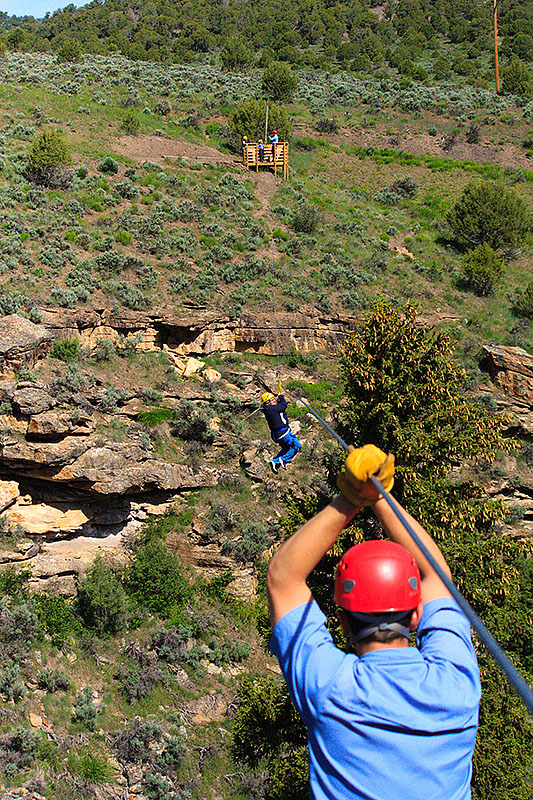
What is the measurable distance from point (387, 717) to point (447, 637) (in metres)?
0.40

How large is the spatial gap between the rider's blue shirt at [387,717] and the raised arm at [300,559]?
0.13 m

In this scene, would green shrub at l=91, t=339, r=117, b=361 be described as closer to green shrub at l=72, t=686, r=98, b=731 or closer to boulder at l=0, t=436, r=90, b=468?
boulder at l=0, t=436, r=90, b=468

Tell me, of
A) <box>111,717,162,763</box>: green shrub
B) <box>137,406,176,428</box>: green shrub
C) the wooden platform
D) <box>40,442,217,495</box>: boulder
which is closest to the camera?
<box>111,717,162,763</box>: green shrub

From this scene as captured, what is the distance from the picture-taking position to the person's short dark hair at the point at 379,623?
203 centimetres

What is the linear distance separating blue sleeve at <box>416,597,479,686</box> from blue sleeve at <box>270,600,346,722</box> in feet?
1.08

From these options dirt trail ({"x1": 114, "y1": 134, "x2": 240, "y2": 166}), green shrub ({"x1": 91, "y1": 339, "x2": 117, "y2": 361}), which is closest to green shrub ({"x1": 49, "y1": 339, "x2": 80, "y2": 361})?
green shrub ({"x1": 91, "y1": 339, "x2": 117, "y2": 361})

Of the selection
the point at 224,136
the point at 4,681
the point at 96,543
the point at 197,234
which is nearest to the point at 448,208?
the point at 224,136

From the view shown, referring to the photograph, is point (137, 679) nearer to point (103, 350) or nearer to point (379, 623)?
point (103, 350)

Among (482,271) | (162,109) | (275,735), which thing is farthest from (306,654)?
(162,109)

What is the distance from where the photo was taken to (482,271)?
27.8 metres

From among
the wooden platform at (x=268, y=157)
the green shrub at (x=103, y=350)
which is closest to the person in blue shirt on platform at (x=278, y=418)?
the green shrub at (x=103, y=350)

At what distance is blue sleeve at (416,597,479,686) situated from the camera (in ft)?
6.49

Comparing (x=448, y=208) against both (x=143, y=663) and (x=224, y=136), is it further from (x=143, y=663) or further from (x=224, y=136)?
(x=143, y=663)

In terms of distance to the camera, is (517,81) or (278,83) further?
(517,81)
